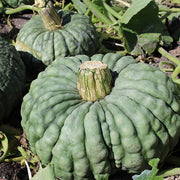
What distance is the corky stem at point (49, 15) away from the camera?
3.50 meters

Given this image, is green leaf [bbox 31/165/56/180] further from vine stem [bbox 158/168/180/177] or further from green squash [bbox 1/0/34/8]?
green squash [bbox 1/0/34/8]

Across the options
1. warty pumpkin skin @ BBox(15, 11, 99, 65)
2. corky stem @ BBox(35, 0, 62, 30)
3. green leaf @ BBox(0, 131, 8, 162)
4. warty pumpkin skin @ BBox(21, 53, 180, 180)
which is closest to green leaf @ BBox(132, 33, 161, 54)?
warty pumpkin skin @ BBox(15, 11, 99, 65)

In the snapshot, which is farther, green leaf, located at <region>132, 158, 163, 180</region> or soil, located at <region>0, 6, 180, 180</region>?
soil, located at <region>0, 6, 180, 180</region>

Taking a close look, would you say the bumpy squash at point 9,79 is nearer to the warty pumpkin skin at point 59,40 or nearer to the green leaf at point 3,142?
the green leaf at point 3,142

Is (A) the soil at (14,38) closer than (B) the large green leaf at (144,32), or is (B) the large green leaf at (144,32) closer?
(A) the soil at (14,38)

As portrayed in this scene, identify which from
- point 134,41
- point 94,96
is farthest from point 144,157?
point 134,41

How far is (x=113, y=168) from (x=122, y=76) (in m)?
0.85

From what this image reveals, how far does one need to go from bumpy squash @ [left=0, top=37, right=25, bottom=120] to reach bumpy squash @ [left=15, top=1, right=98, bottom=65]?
352 mm

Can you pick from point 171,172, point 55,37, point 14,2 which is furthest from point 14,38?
point 171,172

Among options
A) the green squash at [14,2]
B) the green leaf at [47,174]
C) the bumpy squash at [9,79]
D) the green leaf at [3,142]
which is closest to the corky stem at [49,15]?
the bumpy squash at [9,79]

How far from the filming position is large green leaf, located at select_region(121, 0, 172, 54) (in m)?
3.78

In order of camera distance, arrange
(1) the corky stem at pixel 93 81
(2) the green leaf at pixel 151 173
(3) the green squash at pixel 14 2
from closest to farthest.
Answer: (2) the green leaf at pixel 151 173 < (1) the corky stem at pixel 93 81 < (3) the green squash at pixel 14 2

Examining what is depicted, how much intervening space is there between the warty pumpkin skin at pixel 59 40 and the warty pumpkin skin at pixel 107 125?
990mm

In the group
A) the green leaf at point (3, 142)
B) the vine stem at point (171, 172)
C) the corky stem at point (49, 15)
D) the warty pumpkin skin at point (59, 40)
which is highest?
the corky stem at point (49, 15)
